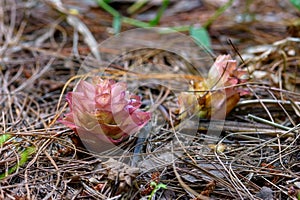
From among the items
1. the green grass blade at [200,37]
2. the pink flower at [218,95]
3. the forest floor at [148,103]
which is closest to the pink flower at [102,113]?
the forest floor at [148,103]

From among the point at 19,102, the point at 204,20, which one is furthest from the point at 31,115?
the point at 204,20

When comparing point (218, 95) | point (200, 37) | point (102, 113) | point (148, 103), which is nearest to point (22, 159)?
point (102, 113)

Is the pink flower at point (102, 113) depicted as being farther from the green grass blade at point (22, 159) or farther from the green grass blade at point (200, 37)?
the green grass blade at point (200, 37)

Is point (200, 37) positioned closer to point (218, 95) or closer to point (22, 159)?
point (218, 95)

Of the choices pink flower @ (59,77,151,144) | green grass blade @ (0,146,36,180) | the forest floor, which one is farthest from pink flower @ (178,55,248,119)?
green grass blade @ (0,146,36,180)

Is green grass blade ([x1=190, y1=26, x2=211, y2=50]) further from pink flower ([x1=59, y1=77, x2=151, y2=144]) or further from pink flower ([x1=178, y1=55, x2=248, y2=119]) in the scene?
→ pink flower ([x1=59, y1=77, x2=151, y2=144])
